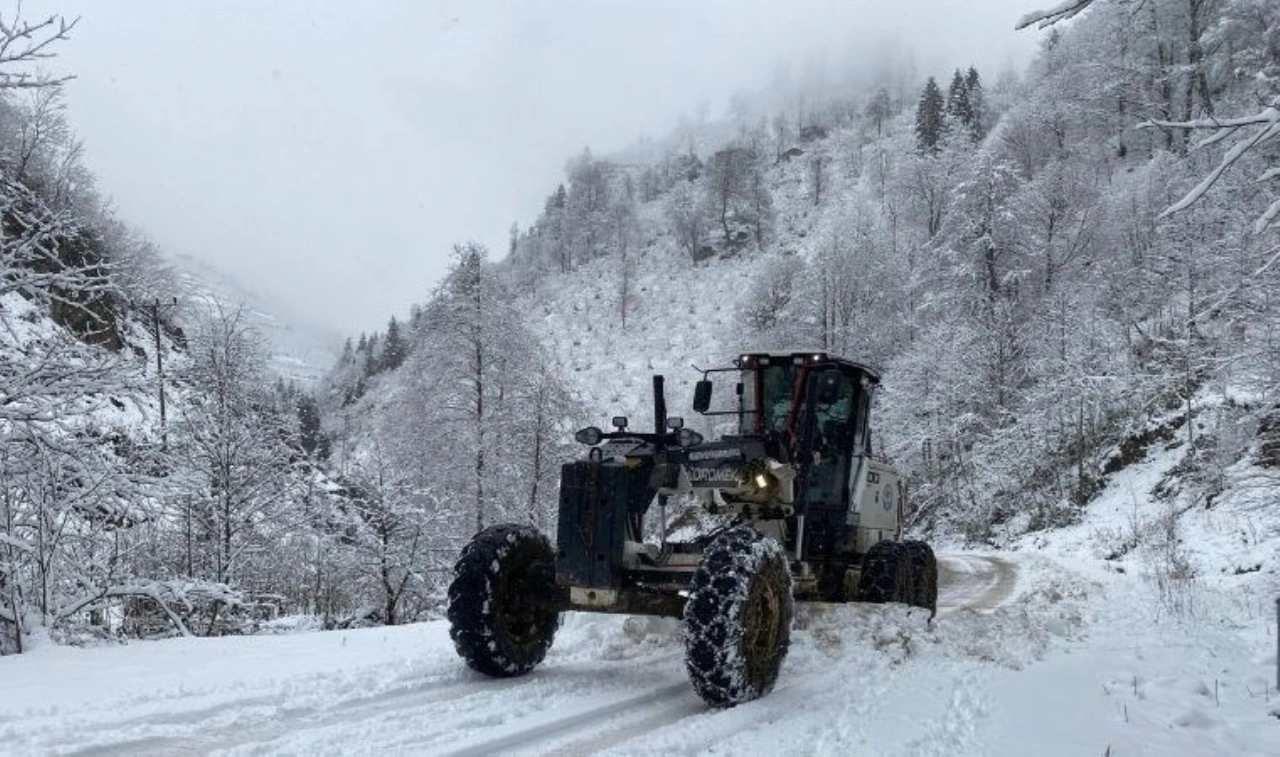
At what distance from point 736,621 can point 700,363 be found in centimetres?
5349

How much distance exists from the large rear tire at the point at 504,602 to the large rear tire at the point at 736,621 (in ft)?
5.06

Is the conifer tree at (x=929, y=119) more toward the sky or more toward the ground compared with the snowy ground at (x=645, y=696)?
more toward the sky

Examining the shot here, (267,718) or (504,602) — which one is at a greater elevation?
(504,602)

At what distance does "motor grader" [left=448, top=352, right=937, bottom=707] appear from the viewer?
5504mm

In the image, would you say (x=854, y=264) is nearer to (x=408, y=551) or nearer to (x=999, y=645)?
(x=408, y=551)

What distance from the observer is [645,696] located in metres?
5.84

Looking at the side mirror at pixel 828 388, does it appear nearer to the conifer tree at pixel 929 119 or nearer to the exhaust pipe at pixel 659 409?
the exhaust pipe at pixel 659 409

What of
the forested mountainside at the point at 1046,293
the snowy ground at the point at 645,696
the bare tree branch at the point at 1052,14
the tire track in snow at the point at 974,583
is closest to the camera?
the bare tree branch at the point at 1052,14

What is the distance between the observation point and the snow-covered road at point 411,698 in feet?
14.7

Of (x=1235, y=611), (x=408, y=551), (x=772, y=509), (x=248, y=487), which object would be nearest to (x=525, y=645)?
(x=772, y=509)

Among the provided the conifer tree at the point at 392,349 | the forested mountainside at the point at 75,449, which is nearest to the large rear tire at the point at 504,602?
the forested mountainside at the point at 75,449

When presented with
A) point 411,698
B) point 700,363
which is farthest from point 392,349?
point 411,698

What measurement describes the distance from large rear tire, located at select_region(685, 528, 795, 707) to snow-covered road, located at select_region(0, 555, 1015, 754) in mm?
171

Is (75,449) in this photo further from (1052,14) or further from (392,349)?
(392,349)
